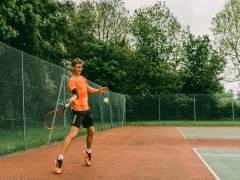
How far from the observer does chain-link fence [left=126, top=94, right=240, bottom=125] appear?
26000mm

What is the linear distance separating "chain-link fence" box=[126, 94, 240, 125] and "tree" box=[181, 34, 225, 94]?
6457 millimetres

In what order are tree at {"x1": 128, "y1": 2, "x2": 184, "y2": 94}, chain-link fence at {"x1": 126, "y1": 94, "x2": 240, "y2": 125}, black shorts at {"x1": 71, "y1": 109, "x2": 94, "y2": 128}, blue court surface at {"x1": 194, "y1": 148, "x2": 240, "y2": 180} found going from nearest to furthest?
blue court surface at {"x1": 194, "y1": 148, "x2": 240, "y2": 180} < black shorts at {"x1": 71, "y1": 109, "x2": 94, "y2": 128} < chain-link fence at {"x1": 126, "y1": 94, "x2": 240, "y2": 125} < tree at {"x1": 128, "y1": 2, "x2": 184, "y2": 94}

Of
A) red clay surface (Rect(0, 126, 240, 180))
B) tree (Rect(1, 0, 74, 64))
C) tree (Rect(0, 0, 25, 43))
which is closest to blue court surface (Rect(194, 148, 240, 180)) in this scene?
red clay surface (Rect(0, 126, 240, 180))

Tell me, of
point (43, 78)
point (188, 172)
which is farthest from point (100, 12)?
point (188, 172)

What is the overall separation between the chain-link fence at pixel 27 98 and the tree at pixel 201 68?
2385cm

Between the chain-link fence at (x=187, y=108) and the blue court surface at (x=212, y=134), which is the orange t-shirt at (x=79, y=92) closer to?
the blue court surface at (x=212, y=134)

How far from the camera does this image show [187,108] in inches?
1036

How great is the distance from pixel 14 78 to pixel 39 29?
1103 centimetres

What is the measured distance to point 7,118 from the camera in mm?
7516

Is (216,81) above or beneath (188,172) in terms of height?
→ above

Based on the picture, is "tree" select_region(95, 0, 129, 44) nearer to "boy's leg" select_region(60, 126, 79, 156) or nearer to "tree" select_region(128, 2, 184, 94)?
"tree" select_region(128, 2, 184, 94)

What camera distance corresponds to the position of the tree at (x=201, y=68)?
107 feet

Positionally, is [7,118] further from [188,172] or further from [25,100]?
[188,172]

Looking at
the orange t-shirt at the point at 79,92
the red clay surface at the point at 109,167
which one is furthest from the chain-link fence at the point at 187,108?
the orange t-shirt at the point at 79,92
